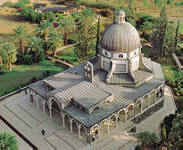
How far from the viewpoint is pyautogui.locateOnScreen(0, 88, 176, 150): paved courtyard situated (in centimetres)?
5253

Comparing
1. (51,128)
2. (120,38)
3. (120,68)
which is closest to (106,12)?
(120,68)

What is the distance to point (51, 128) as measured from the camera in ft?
186

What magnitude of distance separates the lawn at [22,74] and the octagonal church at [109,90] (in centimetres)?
977

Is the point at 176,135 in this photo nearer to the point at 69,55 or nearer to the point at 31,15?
the point at 69,55

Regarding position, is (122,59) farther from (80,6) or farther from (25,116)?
(80,6)

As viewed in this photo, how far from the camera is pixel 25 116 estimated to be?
197ft

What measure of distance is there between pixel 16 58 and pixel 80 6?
189 feet

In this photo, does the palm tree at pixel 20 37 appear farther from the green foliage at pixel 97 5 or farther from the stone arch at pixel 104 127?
the green foliage at pixel 97 5

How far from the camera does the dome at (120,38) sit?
58062 millimetres

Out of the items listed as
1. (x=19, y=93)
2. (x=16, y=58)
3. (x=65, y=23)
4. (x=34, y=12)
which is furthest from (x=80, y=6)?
(x=19, y=93)

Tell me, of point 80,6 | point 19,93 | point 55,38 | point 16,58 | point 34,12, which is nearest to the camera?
point 19,93

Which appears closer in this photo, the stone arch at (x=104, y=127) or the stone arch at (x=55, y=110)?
the stone arch at (x=104, y=127)

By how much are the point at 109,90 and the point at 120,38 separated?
392 inches

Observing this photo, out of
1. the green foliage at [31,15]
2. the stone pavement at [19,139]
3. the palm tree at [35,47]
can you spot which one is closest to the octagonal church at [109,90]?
the stone pavement at [19,139]
